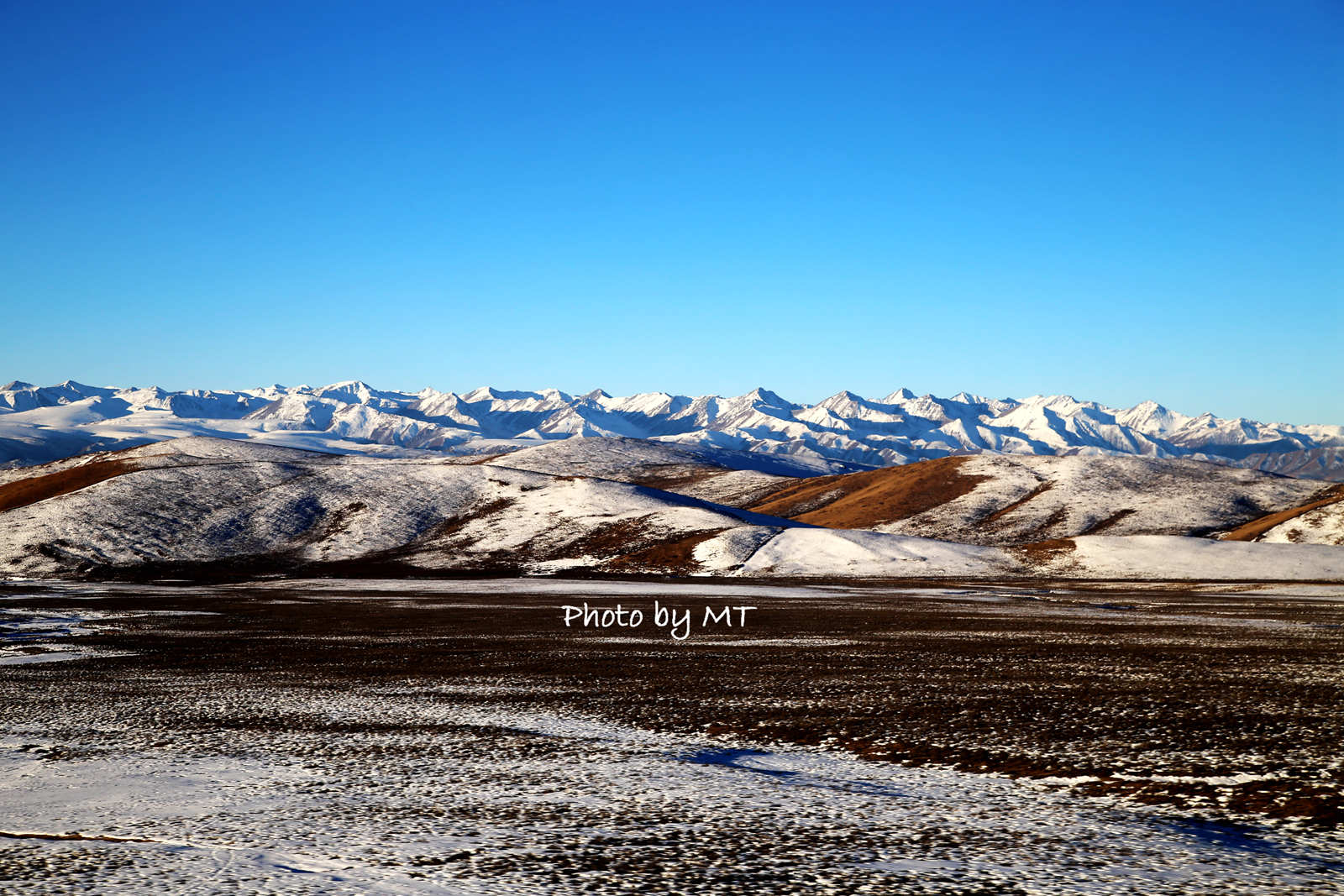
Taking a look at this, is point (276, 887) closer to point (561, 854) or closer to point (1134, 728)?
point (561, 854)

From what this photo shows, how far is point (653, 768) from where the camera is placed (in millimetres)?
22359

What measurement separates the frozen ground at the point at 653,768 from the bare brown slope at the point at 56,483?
13068cm

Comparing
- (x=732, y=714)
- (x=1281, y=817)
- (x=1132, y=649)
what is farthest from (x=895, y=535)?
(x=1281, y=817)

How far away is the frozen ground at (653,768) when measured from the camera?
1508 cm

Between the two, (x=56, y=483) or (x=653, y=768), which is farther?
(x=56, y=483)

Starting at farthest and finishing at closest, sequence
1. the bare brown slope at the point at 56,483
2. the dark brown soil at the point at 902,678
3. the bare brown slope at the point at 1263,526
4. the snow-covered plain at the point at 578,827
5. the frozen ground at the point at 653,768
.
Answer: the bare brown slope at the point at 56,483 → the bare brown slope at the point at 1263,526 → the dark brown soil at the point at 902,678 → the frozen ground at the point at 653,768 → the snow-covered plain at the point at 578,827

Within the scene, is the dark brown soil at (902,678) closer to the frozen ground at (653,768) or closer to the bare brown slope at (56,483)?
the frozen ground at (653,768)

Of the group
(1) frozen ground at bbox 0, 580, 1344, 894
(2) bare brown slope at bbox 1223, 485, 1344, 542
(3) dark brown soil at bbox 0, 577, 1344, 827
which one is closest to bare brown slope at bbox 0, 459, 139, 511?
(3) dark brown soil at bbox 0, 577, 1344, 827

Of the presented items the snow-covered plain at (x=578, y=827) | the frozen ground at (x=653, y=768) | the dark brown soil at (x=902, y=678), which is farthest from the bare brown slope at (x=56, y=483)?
the snow-covered plain at (x=578, y=827)

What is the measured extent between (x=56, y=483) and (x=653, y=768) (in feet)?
582

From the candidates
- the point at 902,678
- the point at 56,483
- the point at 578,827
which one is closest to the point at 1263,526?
the point at 902,678

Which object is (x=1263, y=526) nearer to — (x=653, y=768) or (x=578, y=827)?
(x=653, y=768)

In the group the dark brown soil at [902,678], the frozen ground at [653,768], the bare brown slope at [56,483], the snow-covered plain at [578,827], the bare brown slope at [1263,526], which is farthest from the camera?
the bare brown slope at [56,483]

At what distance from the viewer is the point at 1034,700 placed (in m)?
30.6
